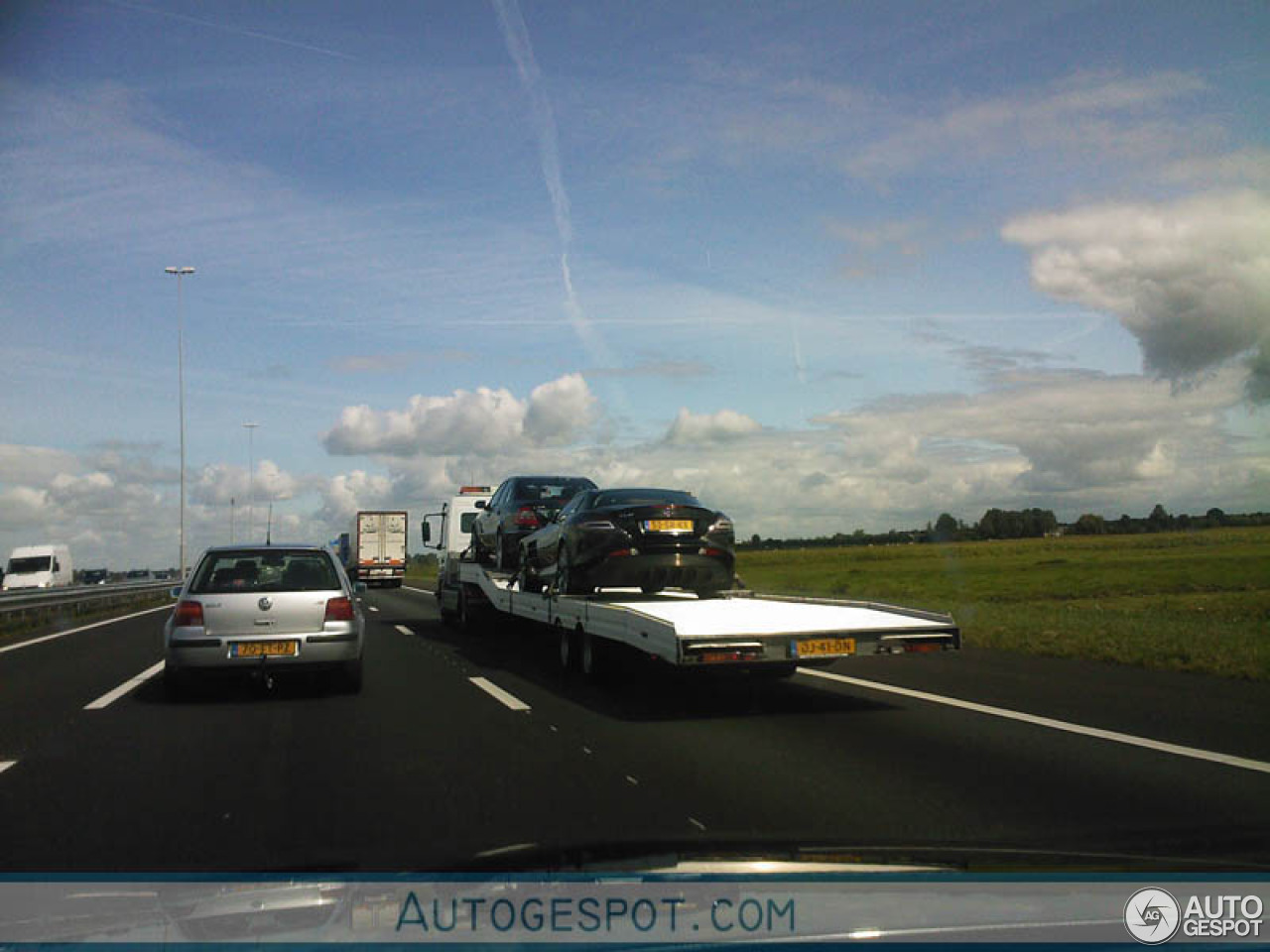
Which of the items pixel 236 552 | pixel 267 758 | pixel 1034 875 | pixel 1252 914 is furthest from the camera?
pixel 236 552

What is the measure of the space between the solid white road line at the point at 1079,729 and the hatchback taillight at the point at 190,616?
21.9 ft

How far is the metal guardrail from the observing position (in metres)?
24.7

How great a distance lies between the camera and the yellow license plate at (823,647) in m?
9.49

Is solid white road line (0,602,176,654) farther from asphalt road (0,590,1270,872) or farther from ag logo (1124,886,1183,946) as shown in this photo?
ag logo (1124,886,1183,946)

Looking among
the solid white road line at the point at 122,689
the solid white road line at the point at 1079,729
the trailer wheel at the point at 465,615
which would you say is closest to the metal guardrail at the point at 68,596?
the trailer wheel at the point at 465,615

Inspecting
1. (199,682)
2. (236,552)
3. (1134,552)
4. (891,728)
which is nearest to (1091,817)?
(891,728)

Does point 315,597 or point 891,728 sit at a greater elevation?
point 315,597

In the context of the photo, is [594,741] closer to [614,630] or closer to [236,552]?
[614,630]

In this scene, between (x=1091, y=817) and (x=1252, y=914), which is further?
(x=1091, y=817)

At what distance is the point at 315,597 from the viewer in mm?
11156

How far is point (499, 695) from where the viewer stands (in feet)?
37.2

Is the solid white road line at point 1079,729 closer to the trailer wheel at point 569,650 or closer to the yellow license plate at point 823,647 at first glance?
the yellow license plate at point 823,647

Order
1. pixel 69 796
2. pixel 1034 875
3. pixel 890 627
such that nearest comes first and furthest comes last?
1. pixel 1034 875
2. pixel 69 796
3. pixel 890 627

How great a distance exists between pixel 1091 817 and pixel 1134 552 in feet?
251
